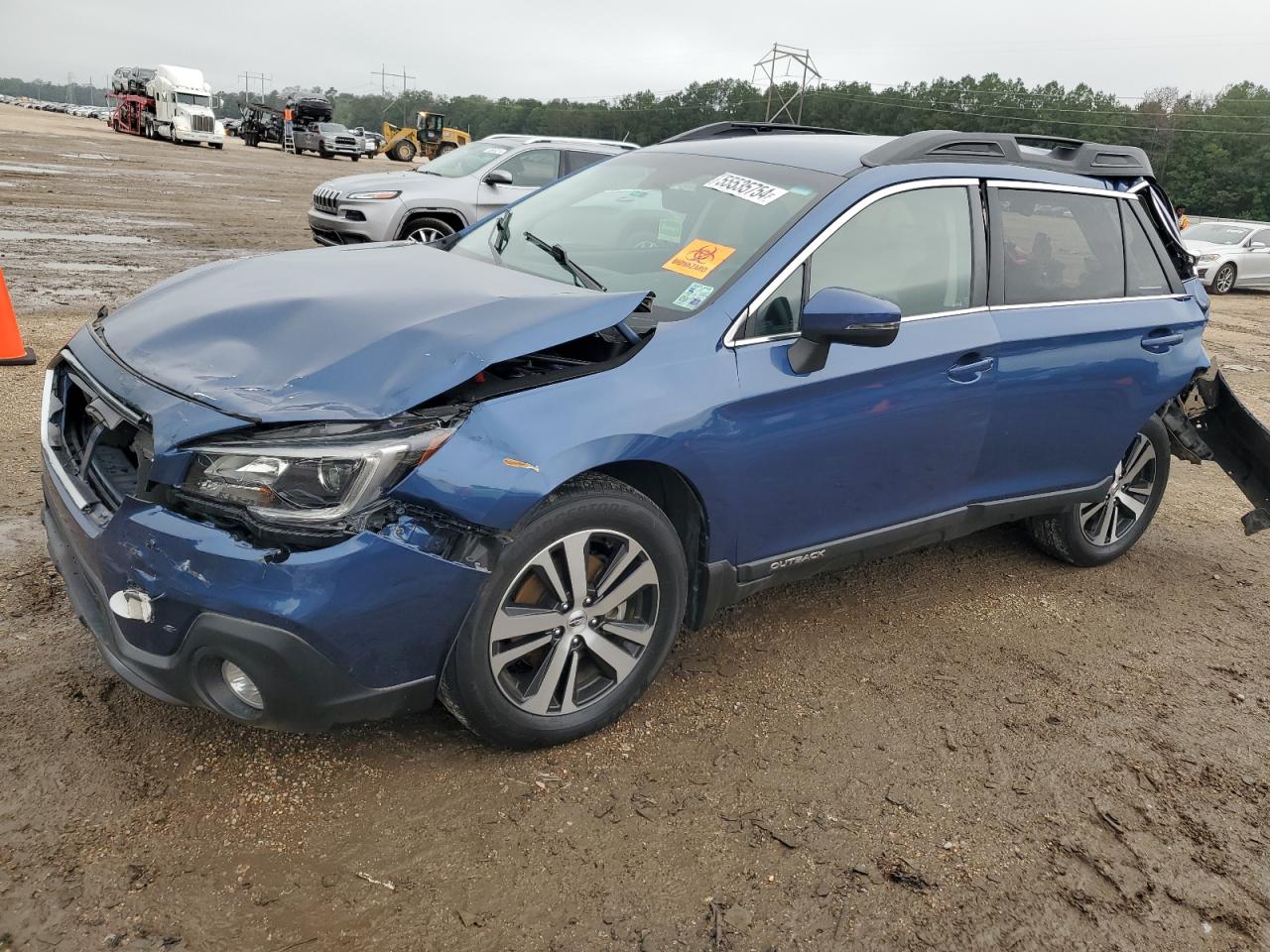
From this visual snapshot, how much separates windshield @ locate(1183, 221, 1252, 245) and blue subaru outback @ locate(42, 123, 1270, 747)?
1832 centimetres

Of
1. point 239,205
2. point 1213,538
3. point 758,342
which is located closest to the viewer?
point 758,342

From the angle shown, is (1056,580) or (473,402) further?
(1056,580)

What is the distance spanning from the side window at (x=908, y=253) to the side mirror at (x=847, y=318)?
0.79ft

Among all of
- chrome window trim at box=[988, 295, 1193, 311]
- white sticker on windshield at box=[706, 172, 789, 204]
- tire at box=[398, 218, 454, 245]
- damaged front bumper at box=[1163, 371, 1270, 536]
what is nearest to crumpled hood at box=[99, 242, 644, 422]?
white sticker on windshield at box=[706, 172, 789, 204]

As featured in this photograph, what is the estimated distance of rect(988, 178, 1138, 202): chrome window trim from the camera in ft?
12.9

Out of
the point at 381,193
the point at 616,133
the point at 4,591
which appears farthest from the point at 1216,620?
the point at 616,133

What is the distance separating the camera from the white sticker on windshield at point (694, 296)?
317cm

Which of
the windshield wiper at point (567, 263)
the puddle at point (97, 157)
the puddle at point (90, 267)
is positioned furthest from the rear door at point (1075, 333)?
the puddle at point (97, 157)

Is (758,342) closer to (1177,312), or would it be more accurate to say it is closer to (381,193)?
(1177,312)

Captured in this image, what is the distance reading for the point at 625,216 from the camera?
154 inches

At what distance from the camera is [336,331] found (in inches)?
110

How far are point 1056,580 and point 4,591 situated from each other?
4.33 meters

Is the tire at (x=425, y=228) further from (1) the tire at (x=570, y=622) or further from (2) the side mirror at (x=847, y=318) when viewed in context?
(1) the tire at (x=570, y=622)

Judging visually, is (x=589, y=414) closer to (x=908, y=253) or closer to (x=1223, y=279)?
(x=908, y=253)
